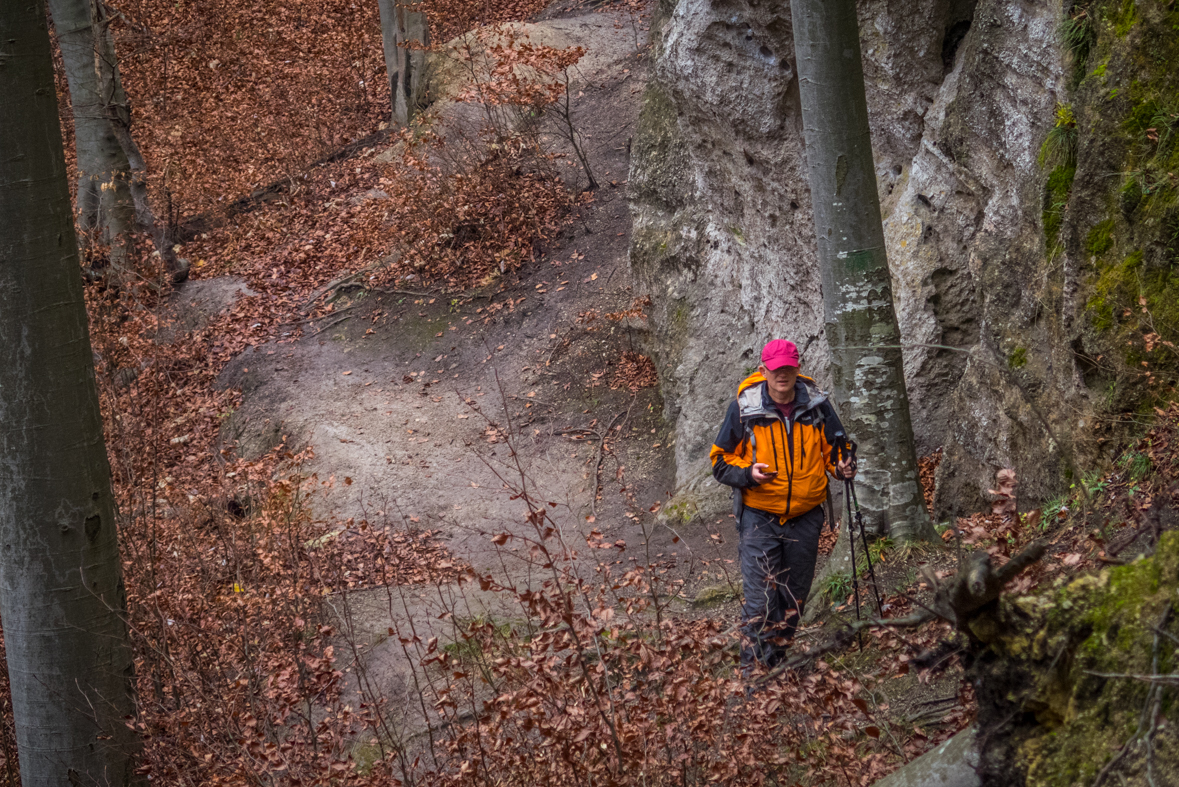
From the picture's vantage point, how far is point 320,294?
14758 mm

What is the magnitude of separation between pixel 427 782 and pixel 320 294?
1216 cm

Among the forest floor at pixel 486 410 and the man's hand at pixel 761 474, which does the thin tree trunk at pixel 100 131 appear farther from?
the man's hand at pixel 761 474

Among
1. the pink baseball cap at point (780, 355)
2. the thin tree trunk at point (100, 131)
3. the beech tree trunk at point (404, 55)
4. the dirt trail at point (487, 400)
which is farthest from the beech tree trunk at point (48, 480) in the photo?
the beech tree trunk at point (404, 55)

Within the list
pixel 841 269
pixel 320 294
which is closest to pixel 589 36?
pixel 320 294

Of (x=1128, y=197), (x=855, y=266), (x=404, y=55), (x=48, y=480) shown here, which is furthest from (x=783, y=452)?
(x=404, y=55)

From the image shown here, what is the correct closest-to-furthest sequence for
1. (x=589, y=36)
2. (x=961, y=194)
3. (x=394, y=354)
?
(x=961, y=194) → (x=394, y=354) → (x=589, y=36)

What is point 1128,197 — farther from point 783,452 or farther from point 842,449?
point 783,452

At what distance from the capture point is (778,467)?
16.0 ft

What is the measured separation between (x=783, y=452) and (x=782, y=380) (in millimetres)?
401

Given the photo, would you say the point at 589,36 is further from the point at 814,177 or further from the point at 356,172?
the point at 814,177

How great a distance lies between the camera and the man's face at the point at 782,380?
482 cm

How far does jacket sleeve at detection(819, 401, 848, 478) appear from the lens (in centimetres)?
498

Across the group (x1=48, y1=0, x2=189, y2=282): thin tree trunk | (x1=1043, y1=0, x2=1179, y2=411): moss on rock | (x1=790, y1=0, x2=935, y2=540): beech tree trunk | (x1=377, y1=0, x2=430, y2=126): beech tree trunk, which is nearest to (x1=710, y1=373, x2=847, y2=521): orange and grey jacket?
(x1=790, y1=0, x2=935, y2=540): beech tree trunk

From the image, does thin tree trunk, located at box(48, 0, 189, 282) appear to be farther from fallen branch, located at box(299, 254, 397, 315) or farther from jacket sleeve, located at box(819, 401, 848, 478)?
jacket sleeve, located at box(819, 401, 848, 478)
